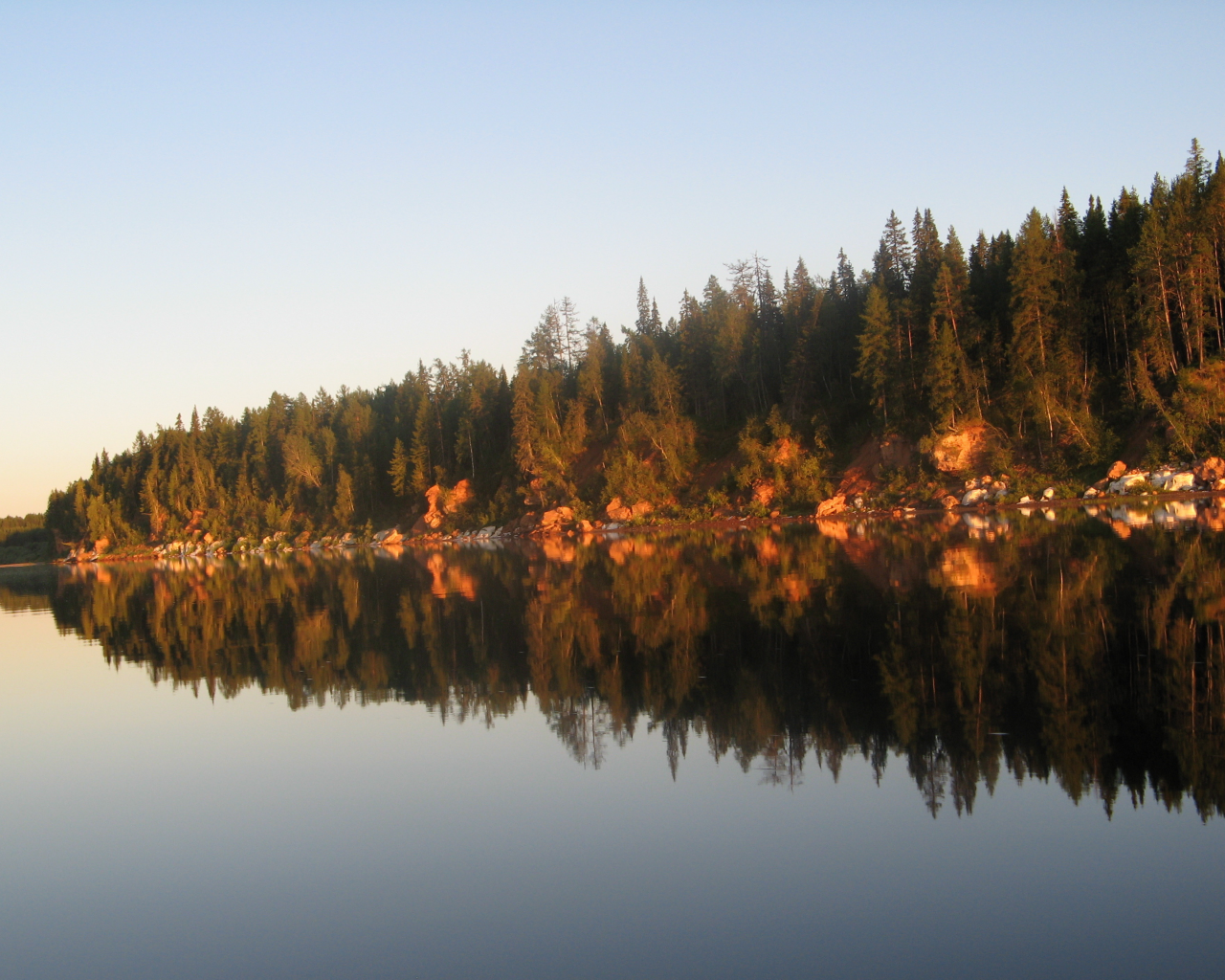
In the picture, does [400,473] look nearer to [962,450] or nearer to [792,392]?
[792,392]

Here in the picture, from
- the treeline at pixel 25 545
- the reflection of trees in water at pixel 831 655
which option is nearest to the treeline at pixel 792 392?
the treeline at pixel 25 545

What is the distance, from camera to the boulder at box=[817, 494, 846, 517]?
213 feet

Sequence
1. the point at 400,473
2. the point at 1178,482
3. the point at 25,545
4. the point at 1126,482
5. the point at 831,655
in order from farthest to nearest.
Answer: the point at 25,545 → the point at 400,473 → the point at 1126,482 → the point at 1178,482 → the point at 831,655

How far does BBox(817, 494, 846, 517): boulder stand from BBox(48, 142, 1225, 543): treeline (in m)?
2.95

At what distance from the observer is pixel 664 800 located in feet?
28.3

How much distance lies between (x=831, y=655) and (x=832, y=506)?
53.1 m

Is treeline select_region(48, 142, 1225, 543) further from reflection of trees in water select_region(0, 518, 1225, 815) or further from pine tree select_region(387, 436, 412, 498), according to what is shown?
reflection of trees in water select_region(0, 518, 1225, 815)

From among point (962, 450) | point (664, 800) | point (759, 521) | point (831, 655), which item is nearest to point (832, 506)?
point (759, 521)

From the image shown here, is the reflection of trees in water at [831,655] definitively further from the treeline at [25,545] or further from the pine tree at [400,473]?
the treeline at [25,545]

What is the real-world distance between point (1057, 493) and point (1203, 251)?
16543 mm

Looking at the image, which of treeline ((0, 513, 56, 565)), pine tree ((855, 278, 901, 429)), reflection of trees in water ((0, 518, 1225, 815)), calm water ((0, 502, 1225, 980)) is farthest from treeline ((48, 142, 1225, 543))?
calm water ((0, 502, 1225, 980))

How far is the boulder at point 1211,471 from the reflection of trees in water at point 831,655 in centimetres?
2000

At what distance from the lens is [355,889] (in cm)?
732

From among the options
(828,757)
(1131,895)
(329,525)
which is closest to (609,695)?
(828,757)
